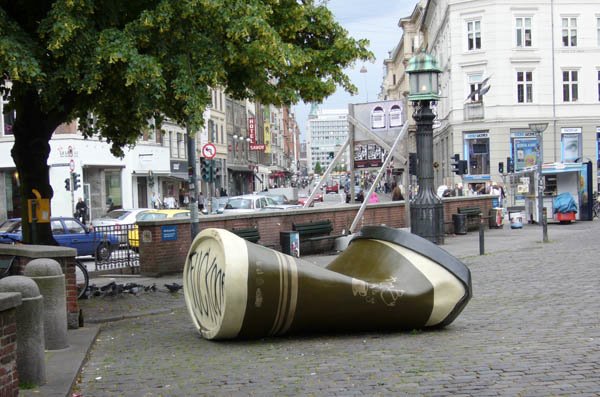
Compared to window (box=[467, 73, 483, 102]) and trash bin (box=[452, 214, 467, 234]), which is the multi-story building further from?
window (box=[467, 73, 483, 102])

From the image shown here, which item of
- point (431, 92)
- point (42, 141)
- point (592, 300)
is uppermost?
point (431, 92)

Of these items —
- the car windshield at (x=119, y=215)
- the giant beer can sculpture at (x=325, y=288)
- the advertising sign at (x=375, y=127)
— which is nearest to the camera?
the giant beer can sculpture at (x=325, y=288)

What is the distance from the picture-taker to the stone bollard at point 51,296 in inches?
327

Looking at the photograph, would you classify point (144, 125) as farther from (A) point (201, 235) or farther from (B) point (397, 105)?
(B) point (397, 105)

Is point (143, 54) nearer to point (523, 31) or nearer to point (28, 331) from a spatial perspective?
point (28, 331)

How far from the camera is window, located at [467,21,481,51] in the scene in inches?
2035

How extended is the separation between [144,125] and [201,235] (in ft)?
14.8

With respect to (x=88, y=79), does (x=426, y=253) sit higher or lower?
lower

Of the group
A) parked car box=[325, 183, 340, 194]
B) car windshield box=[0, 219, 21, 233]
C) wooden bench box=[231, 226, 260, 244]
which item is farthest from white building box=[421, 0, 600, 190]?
parked car box=[325, 183, 340, 194]

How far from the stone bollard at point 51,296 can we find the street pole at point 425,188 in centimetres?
1299

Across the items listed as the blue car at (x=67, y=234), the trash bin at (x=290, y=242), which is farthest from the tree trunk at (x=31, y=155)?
the blue car at (x=67, y=234)

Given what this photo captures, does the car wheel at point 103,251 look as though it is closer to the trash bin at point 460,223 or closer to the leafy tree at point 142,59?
the leafy tree at point 142,59

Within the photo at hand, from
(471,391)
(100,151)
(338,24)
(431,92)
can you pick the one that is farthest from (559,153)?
(471,391)

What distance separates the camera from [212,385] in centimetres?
666
